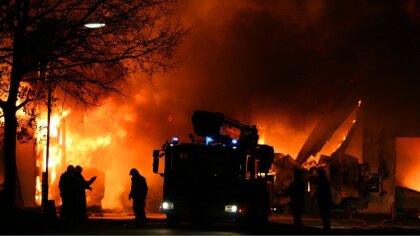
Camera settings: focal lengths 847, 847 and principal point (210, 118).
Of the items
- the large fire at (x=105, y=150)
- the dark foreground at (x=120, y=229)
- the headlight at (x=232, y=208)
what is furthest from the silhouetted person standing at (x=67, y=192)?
the large fire at (x=105, y=150)

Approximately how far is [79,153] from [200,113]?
1892 cm

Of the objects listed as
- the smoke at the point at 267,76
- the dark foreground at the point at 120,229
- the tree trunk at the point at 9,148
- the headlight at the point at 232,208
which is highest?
the smoke at the point at 267,76

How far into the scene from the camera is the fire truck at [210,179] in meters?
22.2

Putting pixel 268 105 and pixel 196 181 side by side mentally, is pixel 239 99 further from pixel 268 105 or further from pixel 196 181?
pixel 196 181

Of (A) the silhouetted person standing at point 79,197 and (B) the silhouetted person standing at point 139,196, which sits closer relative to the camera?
(A) the silhouetted person standing at point 79,197

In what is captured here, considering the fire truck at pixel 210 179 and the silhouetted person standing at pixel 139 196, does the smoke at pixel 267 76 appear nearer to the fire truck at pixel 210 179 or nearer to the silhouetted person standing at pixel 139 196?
the silhouetted person standing at pixel 139 196

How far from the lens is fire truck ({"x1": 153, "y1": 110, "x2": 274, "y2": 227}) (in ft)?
72.7

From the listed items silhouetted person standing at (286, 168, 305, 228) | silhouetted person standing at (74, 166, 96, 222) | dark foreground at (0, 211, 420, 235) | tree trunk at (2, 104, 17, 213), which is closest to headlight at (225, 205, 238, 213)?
dark foreground at (0, 211, 420, 235)

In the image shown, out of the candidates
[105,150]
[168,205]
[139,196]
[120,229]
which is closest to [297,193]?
[168,205]

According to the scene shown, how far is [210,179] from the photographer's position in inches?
880

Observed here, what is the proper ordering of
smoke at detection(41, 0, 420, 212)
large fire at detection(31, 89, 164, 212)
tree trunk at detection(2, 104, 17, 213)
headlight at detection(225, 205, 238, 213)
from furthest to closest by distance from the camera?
smoke at detection(41, 0, 420, 212), large fire at detection(31, 89, 164, 212), tree trunk at detection(2, 104, 17, 213), headlight at detection(225, 205, 238, 213)

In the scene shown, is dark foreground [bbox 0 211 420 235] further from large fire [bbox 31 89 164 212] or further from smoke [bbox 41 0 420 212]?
smoke [bbox 41 0 420 212]

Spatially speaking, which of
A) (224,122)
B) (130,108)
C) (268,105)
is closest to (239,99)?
(268,105)

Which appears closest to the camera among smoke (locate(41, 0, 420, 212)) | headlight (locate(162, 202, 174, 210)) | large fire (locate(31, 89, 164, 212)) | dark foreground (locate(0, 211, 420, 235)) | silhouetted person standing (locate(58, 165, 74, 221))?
dark foreground (locate(0, 211, 420, 235))
